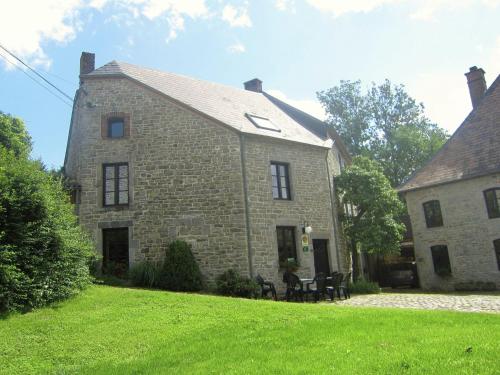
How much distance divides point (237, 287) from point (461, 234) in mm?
11650

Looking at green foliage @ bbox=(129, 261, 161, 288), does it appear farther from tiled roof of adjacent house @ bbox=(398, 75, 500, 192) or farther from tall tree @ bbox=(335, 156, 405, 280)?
tiled roof of adjacent house @ bbox=(398, 75, 500, 192)

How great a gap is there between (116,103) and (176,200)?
Result: 463 centimetres

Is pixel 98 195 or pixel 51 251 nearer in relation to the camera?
pixel 51 251

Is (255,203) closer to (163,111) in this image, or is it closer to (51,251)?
(163,111)

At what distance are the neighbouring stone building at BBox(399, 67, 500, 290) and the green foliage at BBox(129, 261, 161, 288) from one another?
13.2 metres

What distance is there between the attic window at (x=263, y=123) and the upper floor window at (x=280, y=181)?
5.21 ft

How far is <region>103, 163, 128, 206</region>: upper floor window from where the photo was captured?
15.2 meters

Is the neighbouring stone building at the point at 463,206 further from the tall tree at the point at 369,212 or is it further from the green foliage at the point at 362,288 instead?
the green foliage at the point at 362,288

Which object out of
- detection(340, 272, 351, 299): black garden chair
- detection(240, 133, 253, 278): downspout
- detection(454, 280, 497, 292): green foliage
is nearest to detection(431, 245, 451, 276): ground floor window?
detection(454, 280, 497, 292): green foliage

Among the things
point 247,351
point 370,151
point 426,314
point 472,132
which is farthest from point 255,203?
point 370,151

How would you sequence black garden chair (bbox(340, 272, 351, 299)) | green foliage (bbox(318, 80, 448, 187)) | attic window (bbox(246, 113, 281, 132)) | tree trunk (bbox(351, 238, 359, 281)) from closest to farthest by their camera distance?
black garden chair (bbox(340, 272, 351, 299)), attic window (bbox(246, 113, 281, 132)), tree trunk (bbox(351, 238, 359, 281)), green foliage (bbox(318, 80, 448, 187))

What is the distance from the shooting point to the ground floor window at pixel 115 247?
1466 cm

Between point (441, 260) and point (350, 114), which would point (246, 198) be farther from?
point (350, 114)

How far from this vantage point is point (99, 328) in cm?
764
